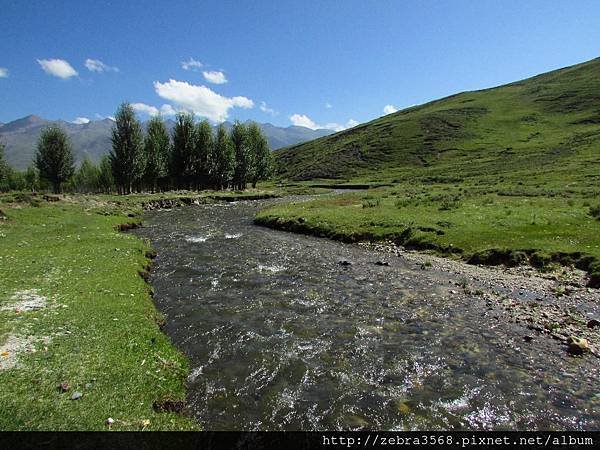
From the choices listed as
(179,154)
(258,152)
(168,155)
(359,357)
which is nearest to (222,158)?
(179,154)

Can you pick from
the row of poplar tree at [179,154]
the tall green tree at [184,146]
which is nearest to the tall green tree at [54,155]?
the row of poplar tree at [179,154]

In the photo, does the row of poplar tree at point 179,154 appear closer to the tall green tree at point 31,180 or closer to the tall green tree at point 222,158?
the tall green tree at point 222,158

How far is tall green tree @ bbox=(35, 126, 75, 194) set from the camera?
97562 mm

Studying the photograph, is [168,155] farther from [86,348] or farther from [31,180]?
[86,348]

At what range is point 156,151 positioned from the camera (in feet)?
347

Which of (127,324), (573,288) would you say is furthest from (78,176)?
(573,288)

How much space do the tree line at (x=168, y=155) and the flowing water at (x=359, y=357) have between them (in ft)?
273

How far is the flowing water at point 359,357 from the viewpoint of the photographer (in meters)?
12.2

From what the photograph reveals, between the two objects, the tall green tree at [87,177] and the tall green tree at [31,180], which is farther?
the tall green tree at [87,177]

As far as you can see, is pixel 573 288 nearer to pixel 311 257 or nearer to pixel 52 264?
pixel 311 257

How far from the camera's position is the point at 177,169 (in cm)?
10869

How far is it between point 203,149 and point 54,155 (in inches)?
1582

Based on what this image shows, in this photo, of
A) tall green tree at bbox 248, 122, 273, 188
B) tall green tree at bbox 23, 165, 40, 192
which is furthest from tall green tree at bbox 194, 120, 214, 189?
tall green tree at bbox 23, 165, 40, 192

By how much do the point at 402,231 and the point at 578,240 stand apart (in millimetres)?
15553
